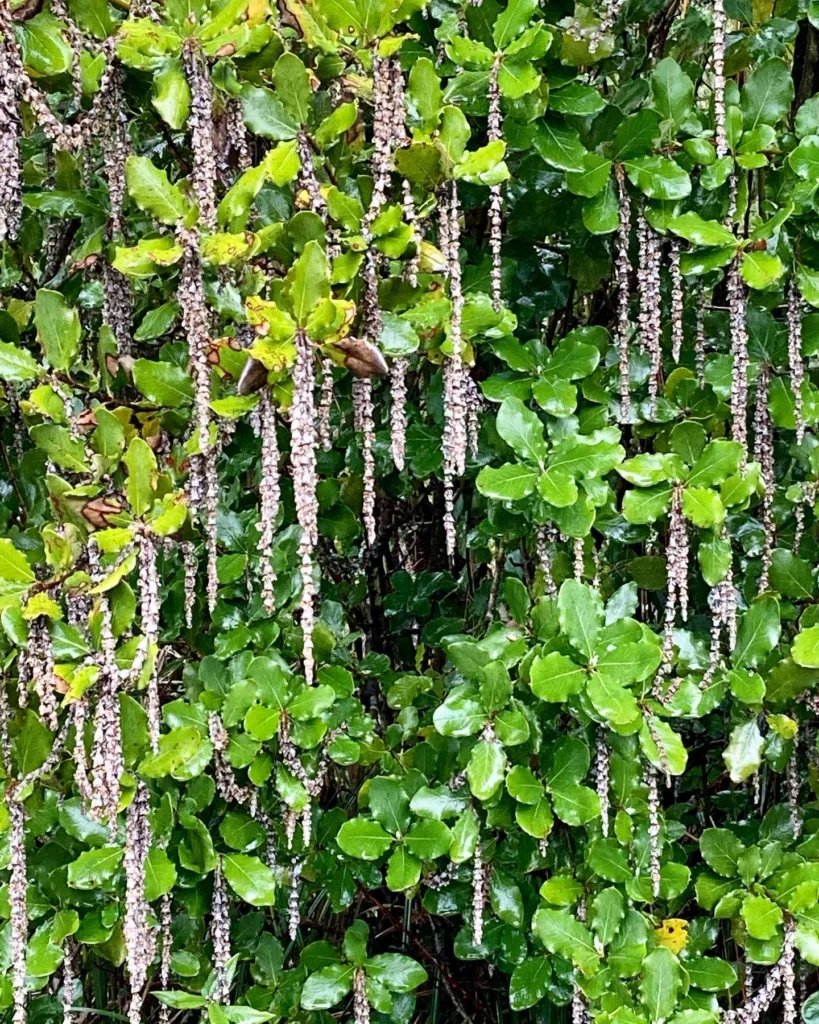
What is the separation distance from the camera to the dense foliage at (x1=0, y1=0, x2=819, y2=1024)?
898 mm

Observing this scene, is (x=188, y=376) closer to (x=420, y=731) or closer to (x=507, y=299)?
(x=507, y=299)

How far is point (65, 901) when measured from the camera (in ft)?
3.61

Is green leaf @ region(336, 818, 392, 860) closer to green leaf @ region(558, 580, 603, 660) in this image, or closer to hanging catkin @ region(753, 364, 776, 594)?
green leaf @ region(558, 580, 603, 660)

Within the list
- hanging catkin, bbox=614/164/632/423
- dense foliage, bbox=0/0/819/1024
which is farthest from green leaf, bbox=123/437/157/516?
hanging catkin, bbox=614/164/632/423

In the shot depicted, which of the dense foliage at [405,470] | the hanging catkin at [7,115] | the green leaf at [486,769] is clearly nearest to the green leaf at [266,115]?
the dense foliage at [405,470]

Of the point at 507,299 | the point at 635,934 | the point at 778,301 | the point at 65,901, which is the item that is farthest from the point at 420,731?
the point at 778,301

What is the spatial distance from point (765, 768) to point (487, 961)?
52 cm

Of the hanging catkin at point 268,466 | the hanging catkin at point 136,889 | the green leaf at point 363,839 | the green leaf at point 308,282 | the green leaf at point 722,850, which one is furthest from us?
the green leaf at point 722,850

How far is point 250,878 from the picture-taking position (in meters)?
1.08

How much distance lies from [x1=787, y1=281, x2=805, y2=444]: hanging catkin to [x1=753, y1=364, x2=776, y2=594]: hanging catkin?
4cm

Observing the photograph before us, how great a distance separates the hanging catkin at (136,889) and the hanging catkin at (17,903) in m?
0.12

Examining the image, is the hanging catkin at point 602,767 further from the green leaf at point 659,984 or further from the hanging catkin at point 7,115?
the hanging catkin at point 7,115

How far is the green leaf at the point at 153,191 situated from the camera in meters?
0.83

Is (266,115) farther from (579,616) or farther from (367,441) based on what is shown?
(579,616)
